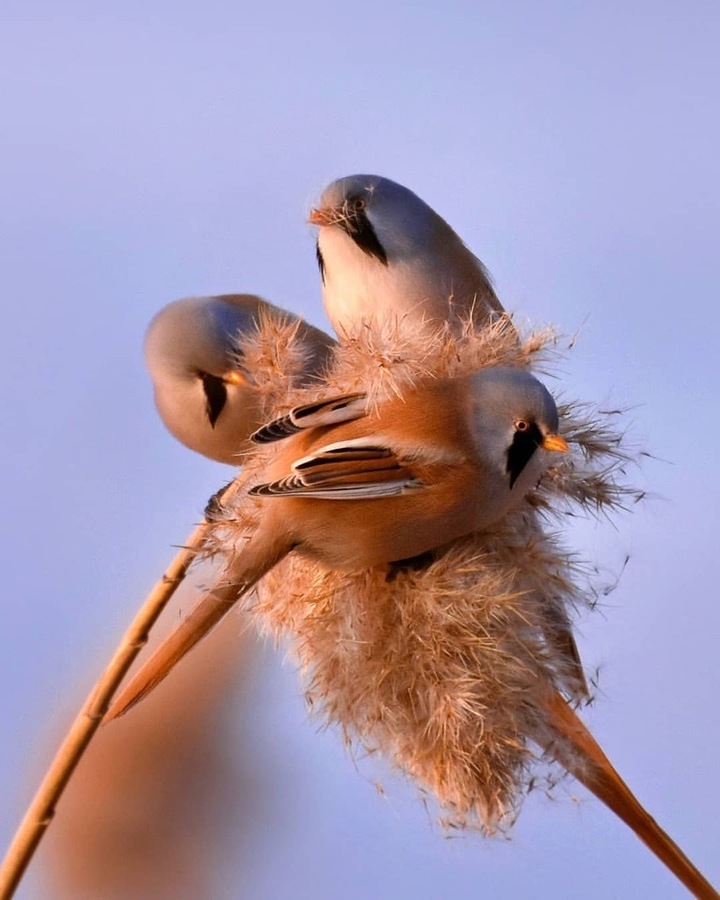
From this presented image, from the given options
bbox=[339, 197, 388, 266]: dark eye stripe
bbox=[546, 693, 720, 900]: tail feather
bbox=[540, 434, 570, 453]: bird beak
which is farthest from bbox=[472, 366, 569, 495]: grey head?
bbox=[339, 197, 388, 266]: dark eye stripe

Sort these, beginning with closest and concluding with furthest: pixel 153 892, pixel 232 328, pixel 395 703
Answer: pixel 395 703, pixel 232 328, pixel 153 892

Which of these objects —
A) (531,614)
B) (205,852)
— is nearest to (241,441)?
(531,614)

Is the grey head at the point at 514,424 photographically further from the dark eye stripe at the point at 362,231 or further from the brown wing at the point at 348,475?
the dark eye stripe at the point at 362,231

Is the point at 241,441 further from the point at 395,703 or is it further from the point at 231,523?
the point at 395,703

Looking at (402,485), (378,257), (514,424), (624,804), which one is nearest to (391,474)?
(402,485)

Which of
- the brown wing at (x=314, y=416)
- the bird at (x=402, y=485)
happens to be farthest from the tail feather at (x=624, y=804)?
the brown wing at (x=314, y=416)

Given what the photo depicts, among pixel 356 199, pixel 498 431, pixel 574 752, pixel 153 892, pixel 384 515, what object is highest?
pixel 356 199

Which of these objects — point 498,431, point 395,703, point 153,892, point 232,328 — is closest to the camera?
point 498,431

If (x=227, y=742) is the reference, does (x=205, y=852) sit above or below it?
below
